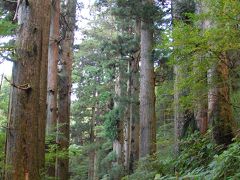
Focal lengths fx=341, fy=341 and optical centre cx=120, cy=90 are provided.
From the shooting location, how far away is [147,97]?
11.3m

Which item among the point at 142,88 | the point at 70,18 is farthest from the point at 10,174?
the point at 70,18

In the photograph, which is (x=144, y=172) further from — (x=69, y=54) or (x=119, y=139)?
(x=119, y=139)

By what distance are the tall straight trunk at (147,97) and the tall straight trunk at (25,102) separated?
21.5ft

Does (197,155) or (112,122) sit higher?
(112,122)

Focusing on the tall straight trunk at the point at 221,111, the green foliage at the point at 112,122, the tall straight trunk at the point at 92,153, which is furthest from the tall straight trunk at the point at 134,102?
the tall straight trunk at the point at 221,111

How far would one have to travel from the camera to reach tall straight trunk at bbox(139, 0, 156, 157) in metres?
11.0

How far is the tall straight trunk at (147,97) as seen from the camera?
11.0 meters

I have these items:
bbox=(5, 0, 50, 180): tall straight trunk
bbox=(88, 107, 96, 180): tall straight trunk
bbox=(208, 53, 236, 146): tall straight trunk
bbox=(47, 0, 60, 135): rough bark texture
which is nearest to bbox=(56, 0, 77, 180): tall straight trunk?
bbox=(47, 0, 60, 135): rough bark texture

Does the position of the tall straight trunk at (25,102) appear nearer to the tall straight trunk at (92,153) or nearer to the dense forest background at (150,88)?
the dense forest background at (150,88)

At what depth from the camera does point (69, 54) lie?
12.5 m

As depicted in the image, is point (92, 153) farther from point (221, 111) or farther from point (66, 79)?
point (221, 111)

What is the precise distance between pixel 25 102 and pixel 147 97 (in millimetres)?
6994

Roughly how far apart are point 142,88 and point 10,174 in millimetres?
7403

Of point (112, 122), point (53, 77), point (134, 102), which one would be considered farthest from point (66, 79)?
point (112, 122)
